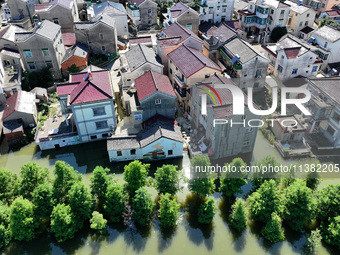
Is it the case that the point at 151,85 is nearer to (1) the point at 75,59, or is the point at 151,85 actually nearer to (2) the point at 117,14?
(1) the point at 75,59

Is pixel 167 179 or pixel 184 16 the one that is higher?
pixel 184 16

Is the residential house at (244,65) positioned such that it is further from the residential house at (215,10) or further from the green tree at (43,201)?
the green tree at (43,201)

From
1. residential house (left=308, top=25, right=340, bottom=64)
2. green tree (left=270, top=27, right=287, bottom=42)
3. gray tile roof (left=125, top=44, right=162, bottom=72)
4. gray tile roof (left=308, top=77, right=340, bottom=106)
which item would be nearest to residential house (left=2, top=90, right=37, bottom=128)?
gray tile roof (left=125, top=44, right=162, bottom=72)

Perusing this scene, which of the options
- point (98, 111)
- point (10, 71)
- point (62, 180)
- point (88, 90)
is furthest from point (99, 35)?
point (62, 180)

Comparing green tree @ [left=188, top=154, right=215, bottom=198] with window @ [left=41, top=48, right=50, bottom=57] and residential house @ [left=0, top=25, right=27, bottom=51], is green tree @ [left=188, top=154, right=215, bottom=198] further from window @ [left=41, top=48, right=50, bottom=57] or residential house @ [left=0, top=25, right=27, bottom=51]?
residential house @ [left=0, top=25, right=27, bottom=51]

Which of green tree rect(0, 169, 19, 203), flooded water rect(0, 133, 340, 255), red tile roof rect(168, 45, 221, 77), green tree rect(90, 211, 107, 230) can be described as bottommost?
flooded water rect(0, 133, 340, 255)

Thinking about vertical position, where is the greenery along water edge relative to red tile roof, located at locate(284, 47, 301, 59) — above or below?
below

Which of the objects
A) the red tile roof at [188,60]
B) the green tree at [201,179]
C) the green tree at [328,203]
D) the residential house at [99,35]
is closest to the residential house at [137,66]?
the red tile roof at [188,60]
